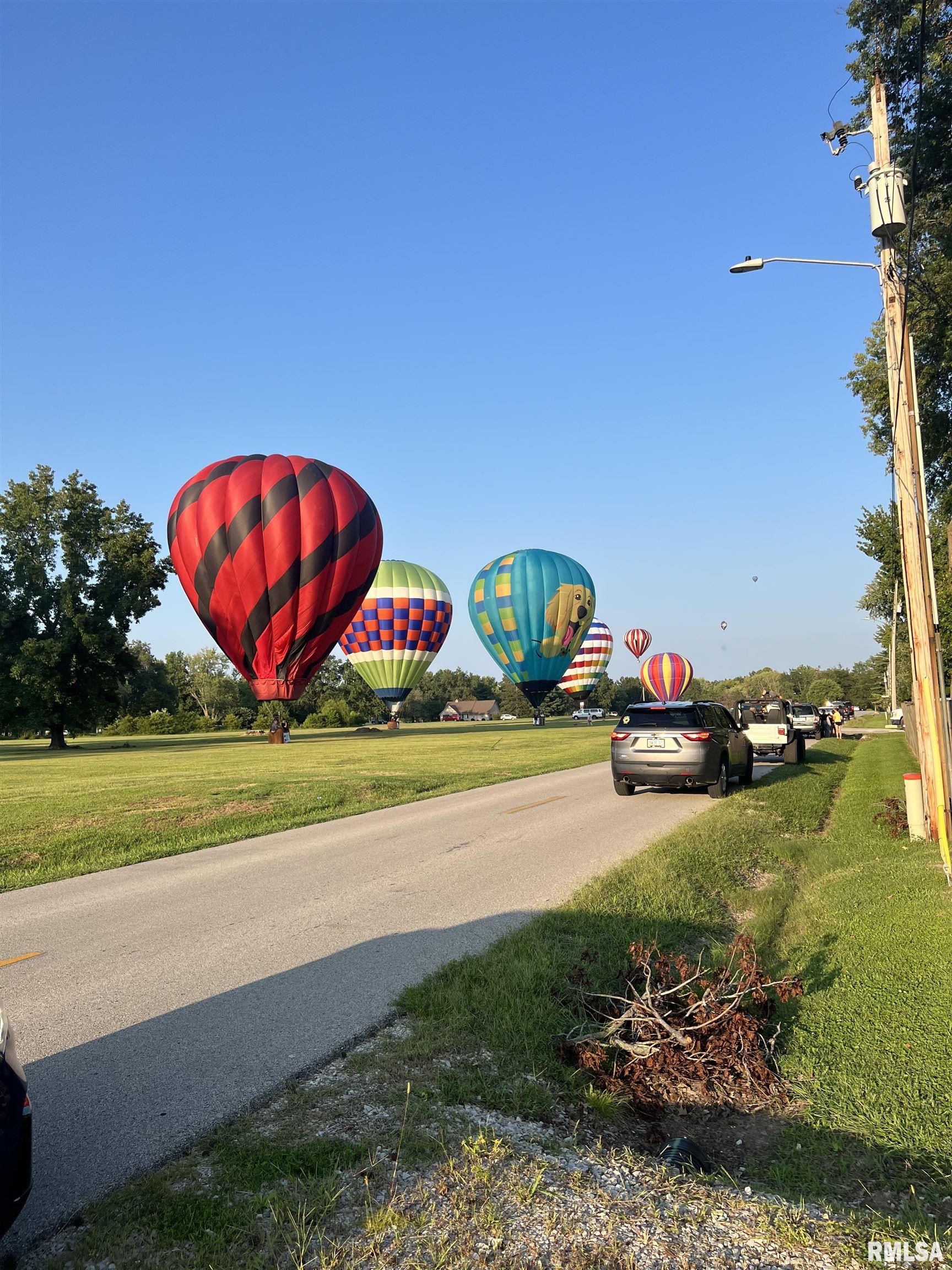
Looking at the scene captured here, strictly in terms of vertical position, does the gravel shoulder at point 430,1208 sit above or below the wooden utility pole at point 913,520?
below

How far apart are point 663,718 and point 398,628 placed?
151 ft

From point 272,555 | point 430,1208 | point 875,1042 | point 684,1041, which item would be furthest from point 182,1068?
point 272,555

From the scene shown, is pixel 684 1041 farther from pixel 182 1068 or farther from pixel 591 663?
pixel 591 663

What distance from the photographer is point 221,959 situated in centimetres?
708

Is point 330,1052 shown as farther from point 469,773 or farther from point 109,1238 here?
point 469,773

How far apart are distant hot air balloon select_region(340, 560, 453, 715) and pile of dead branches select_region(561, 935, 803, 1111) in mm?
56014

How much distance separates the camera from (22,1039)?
5383mm

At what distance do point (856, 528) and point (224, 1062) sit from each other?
117 ft

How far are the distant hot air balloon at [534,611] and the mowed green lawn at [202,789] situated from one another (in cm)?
1523

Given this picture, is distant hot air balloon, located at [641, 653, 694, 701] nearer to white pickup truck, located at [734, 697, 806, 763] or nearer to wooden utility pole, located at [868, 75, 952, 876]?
white pickup truck, located at [734, 697, 806, 763]

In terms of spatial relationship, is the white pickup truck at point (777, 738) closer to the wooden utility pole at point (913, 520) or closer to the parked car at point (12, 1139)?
the wooden utility pole at point (913, 520)

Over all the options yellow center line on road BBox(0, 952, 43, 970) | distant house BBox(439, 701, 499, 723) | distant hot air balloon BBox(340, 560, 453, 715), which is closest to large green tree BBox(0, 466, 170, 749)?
distant hot air balloon BBox(340, 560, 453, 715)

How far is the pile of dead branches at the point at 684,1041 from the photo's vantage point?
Answer: 504 cm

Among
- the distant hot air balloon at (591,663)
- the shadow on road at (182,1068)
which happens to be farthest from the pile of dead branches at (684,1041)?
the distant hot air balloon at (591,663)
